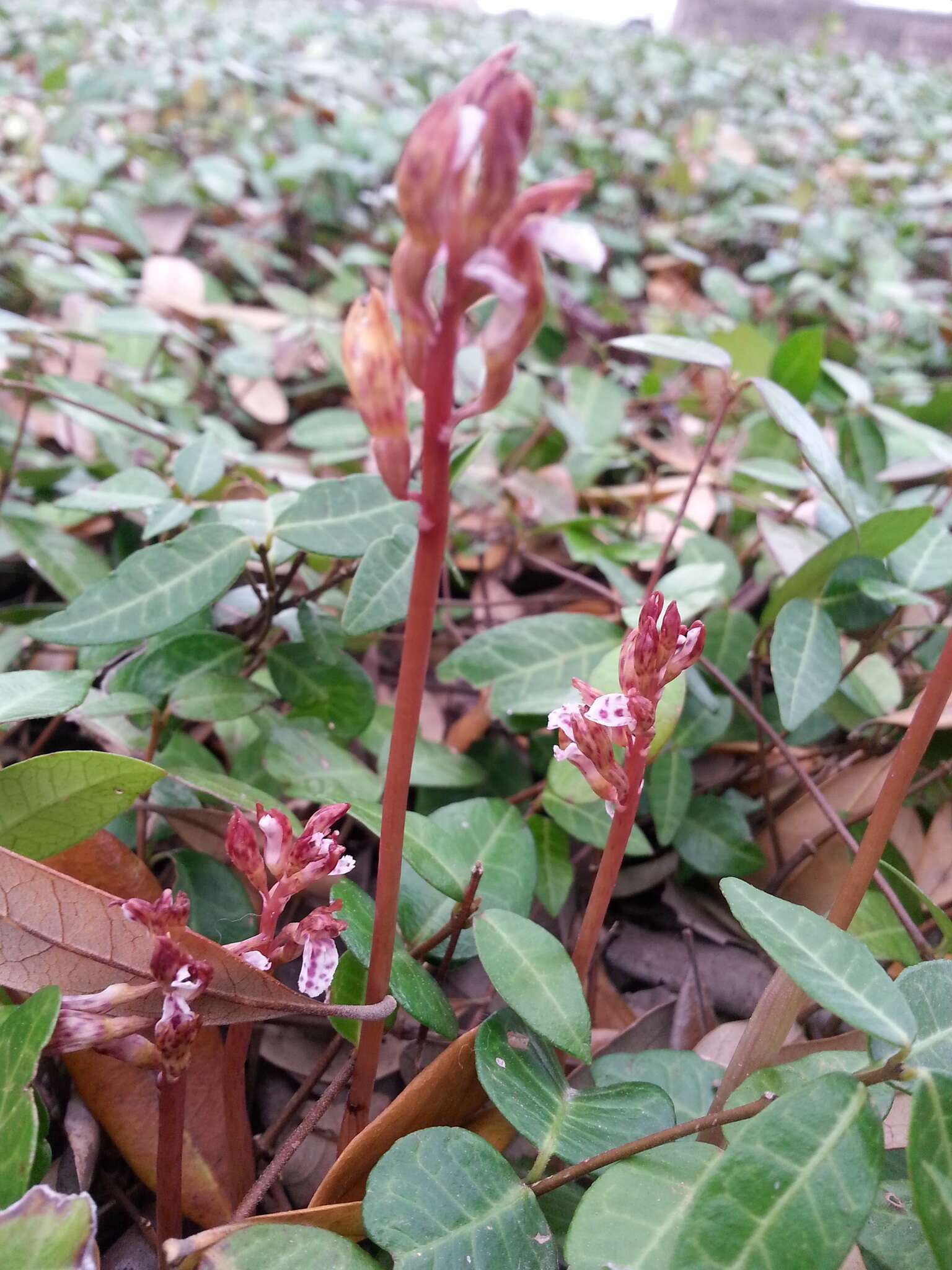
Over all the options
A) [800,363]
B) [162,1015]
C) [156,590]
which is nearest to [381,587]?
[156,590]

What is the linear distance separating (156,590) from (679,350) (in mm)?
594

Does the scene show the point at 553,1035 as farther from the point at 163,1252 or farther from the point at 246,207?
the point at 246,207

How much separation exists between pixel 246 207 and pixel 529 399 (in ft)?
3.87

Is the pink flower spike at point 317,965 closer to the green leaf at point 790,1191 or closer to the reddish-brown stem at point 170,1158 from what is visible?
the reddish-brown stem at point 170,1158

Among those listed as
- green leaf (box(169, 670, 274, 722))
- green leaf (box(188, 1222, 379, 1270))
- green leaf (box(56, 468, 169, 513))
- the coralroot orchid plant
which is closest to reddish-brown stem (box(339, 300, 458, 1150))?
the coralroot orchid plant

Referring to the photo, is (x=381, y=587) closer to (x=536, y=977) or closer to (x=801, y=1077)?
(x=536, y=977)

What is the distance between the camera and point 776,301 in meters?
2.31

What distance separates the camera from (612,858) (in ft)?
1.94

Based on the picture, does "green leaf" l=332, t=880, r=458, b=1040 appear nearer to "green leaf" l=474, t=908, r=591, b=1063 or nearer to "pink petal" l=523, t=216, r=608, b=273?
"green leaf" l=474, t=908, r=591, b=1063

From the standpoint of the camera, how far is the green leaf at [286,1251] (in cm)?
50

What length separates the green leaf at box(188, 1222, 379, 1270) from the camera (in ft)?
1.63

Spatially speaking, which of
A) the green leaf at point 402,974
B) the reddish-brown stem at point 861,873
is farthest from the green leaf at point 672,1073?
the green leaf at point 402,974

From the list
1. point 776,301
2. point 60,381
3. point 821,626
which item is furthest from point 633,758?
point 776,301

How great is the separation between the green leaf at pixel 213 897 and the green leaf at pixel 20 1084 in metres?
0.23
